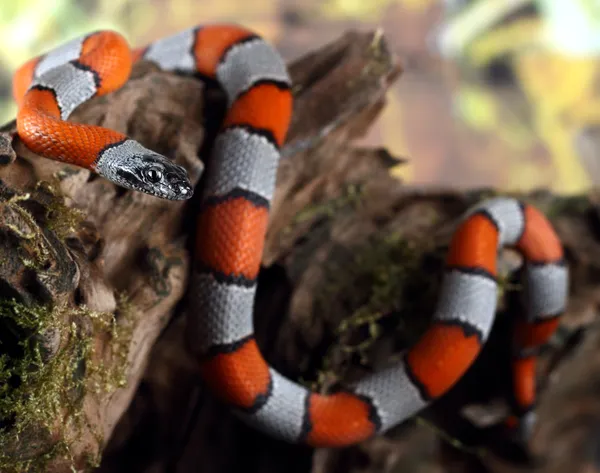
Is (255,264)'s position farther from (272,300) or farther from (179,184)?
(179,184)

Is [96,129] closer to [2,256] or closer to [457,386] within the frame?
[2,256]

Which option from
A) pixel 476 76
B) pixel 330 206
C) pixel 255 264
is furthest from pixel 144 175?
pixel 476 76

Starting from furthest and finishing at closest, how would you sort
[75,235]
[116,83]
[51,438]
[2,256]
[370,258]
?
1. [370,258]
2. [116,83]
3. [75,235]
4. [51,438]
5. [2,256]

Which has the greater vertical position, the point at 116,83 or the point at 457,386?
the point at 116,83

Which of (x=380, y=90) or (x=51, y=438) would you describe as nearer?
(x=51, y=438)

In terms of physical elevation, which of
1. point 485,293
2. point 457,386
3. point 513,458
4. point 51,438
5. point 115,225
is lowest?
point 513,458

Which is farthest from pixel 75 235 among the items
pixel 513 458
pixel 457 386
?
pixel 513 458
